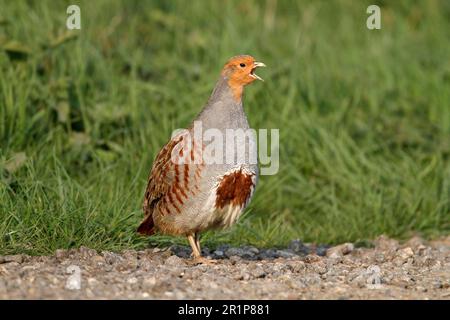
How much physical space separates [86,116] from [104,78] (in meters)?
0.61

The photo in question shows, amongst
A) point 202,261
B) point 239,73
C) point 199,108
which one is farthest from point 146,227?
point 199,108

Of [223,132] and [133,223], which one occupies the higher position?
[223,132]

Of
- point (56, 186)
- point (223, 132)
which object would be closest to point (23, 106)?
point (56, 186)

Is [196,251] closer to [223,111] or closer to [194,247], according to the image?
[194,247]

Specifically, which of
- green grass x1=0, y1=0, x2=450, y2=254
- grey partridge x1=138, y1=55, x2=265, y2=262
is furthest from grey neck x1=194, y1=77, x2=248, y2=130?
green grass x1=0, y1=0, x2=450, y2=254

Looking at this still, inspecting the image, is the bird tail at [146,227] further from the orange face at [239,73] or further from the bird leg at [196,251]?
the orange face at [239,73]

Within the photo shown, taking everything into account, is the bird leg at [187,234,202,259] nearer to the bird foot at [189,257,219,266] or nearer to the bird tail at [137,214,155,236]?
the bird foot at [189,257,219,266]

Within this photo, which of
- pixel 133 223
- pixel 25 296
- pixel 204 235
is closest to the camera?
pixel 25 296

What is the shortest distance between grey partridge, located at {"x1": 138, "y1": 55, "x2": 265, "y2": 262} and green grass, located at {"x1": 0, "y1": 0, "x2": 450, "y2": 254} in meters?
0.35

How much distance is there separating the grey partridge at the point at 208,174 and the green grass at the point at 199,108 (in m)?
0.35

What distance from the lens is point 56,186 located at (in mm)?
6500

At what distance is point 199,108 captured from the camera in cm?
832

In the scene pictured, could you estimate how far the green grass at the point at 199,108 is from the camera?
650 cm

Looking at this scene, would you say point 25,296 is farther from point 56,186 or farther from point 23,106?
point 23,106
